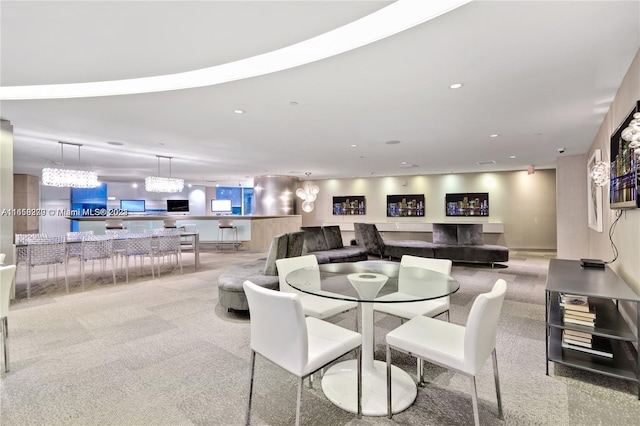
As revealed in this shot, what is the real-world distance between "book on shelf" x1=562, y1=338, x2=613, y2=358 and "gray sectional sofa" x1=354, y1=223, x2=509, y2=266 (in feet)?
14.2

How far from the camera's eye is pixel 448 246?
7.05 metres

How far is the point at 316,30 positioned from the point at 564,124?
431 cm

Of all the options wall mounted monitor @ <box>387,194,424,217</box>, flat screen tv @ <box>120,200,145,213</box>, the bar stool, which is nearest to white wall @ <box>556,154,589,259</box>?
wall mounted monitor @ <box>387,194,424,217</box>

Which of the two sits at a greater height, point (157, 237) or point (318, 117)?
point (318, 117)

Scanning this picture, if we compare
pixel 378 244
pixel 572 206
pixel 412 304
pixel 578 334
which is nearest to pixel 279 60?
pixel 412 304

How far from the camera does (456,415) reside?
6.20ft

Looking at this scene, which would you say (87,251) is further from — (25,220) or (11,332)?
(25,220)

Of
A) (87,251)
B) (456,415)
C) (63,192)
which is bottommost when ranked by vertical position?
(456,415)

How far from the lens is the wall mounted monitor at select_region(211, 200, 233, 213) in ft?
44.5

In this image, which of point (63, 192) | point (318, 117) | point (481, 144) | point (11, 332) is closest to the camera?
point (11, 332)

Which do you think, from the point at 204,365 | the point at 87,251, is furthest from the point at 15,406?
the point at 87,251

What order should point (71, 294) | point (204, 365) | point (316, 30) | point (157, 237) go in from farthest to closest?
point (157, 237)
point (71, 294)
point (204, 365)
point (316, 30)

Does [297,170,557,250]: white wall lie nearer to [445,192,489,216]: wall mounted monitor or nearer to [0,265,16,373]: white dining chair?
[445,192,489,216]: wall mounted monitor

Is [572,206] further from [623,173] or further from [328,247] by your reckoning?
[328,247]
